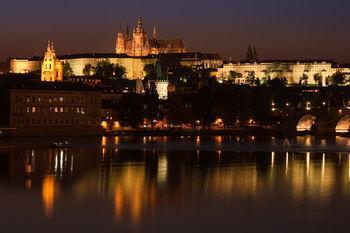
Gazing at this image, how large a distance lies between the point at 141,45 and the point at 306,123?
236ft

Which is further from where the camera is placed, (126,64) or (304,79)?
(126,64)

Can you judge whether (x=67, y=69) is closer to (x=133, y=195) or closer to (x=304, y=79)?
(x=304, y=79)

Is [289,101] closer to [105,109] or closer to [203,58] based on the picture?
[105,109]

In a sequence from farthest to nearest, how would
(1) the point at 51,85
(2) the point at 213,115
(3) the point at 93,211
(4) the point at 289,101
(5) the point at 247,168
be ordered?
(4) the point at 289,101 < (2) the point at 213,115 < (1) the point at 51,85 < (5) the point at 247,168 < (3) the point at 93,211

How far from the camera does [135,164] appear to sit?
3603cm

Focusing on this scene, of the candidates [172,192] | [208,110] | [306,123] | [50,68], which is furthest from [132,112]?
[172,192]

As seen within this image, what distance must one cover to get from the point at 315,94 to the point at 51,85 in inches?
1576

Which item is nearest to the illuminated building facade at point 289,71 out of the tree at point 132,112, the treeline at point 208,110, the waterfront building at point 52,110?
the treeline at point 208,110

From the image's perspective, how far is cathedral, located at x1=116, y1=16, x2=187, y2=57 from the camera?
145m

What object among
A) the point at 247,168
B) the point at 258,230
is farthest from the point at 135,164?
the point at 258,230

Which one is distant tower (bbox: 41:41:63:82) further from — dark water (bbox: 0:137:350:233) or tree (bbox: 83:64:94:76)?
dark water (bbox: 0:137:350:233)

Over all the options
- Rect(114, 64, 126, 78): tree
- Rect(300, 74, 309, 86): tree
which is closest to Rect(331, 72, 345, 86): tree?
Rect(300, 74, 309, 86): tree

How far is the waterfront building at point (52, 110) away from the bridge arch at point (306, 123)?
18.0 metres

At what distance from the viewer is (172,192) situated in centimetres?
2597
